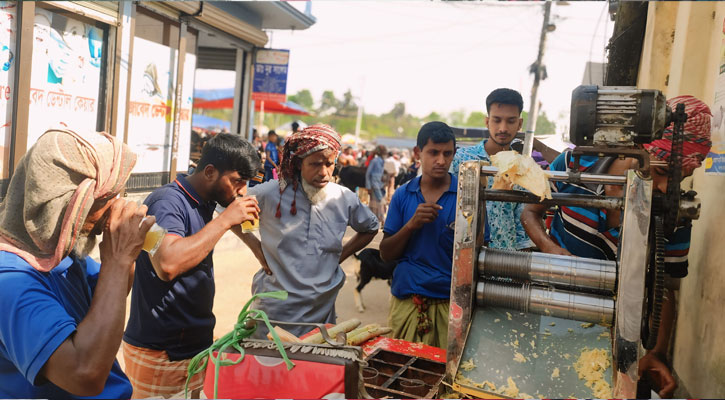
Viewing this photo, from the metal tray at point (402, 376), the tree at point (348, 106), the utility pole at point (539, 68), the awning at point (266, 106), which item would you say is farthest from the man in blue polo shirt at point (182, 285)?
the tree at point (348, 106)

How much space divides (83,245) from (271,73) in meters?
10.7

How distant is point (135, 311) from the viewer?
8.95 feet

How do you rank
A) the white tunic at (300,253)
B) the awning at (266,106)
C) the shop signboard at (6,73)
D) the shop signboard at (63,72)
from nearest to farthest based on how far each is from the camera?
the white tunic at (300,253) < the shop signboard at (6,73) < the shop signboard at (63,72) < the awning at (266,106)

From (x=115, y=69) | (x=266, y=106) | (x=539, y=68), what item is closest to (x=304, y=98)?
(x=266, y=106)

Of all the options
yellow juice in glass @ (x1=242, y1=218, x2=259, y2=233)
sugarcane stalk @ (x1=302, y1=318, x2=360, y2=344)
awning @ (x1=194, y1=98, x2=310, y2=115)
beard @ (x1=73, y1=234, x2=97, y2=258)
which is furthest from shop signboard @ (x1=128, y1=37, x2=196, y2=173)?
awning @ (x1=194, y1=98, x2=310, y2=115)

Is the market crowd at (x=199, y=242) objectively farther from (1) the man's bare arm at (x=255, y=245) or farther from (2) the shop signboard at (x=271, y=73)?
(2) the shop signboard at (x=271, y=73)

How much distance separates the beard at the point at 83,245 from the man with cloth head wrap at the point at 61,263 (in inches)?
0.6

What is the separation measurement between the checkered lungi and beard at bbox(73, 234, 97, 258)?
998mm

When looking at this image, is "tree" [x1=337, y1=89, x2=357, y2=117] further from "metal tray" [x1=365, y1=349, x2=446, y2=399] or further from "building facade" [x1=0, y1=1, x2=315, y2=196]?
"metal tray" [x1=365, y1=349, x2=446, y2=399]

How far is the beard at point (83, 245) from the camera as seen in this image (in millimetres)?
1787

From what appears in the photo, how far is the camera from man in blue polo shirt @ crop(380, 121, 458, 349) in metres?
2.98

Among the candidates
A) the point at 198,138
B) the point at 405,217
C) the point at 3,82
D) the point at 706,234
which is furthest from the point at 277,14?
the point at 706,234

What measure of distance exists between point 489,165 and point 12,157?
590cm

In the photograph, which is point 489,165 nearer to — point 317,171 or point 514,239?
point 317,171
